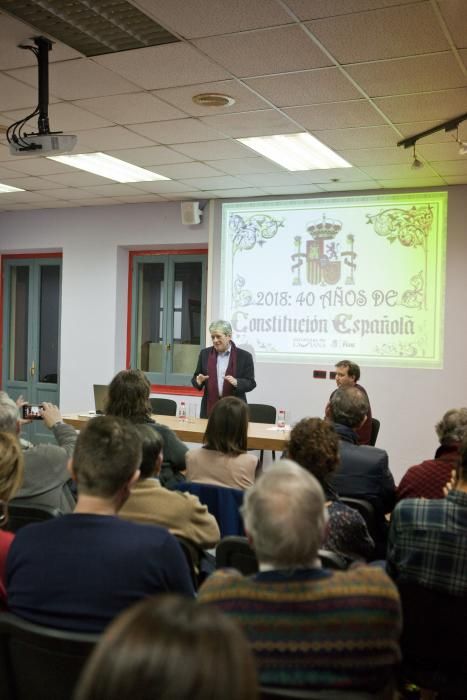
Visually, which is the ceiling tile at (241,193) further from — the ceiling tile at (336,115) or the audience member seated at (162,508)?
the audience member seated at (162,508)

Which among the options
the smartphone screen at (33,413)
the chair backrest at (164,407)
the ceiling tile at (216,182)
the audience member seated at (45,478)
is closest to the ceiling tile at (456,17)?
the audience member seated at (45,478)

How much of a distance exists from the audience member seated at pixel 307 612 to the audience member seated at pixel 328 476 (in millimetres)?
946

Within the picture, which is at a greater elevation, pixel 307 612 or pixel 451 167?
pixel 451 167

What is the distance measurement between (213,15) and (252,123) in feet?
5.68

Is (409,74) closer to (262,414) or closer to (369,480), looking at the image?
(369,480)

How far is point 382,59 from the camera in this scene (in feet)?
12.9

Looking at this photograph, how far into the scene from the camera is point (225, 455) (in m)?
3.41

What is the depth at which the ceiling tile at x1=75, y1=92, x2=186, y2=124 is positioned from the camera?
4707 millimetres

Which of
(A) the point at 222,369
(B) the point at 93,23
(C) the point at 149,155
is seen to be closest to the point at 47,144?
(B) the point at 93,23

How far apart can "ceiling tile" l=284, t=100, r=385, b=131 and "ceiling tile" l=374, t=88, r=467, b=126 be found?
0.11m

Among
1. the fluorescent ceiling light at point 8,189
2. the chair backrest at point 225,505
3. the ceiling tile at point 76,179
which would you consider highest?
the fluorescent ceiling light at point 8,189

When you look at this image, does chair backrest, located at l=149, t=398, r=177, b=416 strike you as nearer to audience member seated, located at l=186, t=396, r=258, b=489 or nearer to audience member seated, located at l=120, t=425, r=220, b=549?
audience member seated, located at l=186, t=396, r=258, b=489

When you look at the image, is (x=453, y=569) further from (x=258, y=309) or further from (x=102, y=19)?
(x=258, y=309)

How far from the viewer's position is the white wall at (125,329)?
6922 mm
